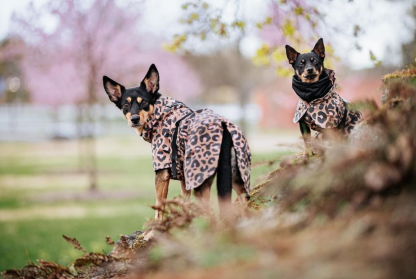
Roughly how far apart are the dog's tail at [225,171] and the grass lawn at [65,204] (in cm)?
25

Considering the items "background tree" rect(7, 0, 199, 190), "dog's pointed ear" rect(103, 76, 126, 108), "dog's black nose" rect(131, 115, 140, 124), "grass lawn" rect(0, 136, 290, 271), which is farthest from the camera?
"background tree" rect(7, 0, 199, 190)

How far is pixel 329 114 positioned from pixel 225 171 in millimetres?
1216

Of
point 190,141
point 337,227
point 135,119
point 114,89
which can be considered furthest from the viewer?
point 114,89

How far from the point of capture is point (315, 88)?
4.25 m

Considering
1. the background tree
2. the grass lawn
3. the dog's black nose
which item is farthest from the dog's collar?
the background tree

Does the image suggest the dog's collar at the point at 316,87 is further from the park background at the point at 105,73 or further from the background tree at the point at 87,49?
the background tree at the point at 87,49

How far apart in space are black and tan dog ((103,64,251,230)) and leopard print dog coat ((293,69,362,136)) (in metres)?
0.89

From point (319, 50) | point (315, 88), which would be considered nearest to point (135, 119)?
point (315, 88)

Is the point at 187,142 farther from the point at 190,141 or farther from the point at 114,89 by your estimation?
the point at 114,89

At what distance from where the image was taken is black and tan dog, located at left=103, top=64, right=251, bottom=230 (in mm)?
3479

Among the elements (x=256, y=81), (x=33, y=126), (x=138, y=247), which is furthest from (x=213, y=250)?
(x=33, y=126)

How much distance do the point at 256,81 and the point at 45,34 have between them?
20.5 m

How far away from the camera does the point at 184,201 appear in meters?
2.82

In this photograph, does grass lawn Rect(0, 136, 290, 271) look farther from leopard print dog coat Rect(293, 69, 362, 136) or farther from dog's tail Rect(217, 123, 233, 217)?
leopard print dog coat Rect(293, 69, 362, 136)
